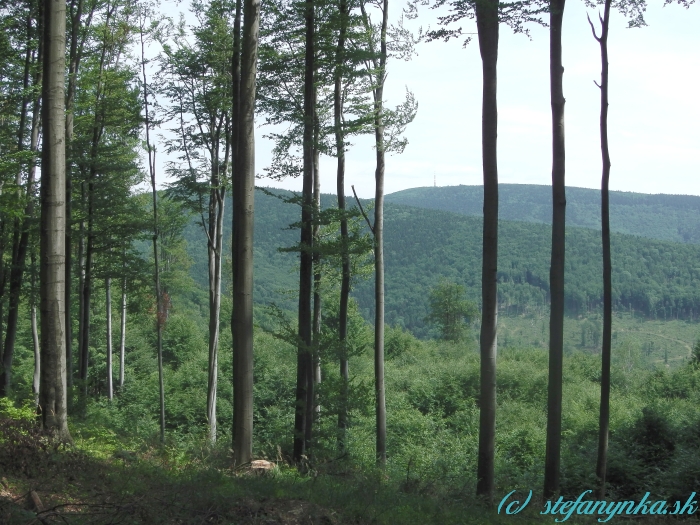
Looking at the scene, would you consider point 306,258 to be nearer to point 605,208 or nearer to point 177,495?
point 605,208

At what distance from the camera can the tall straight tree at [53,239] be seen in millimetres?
7094

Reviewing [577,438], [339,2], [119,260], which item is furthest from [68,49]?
[577,438]

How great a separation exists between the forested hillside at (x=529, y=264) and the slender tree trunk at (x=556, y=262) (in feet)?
322

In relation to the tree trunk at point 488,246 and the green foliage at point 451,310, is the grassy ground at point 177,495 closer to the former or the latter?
the tree trunk at point 488,246

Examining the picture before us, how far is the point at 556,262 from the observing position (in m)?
9.32

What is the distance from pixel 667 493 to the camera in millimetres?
9789

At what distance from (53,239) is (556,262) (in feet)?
24.3

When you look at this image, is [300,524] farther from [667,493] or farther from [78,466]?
[667,493]

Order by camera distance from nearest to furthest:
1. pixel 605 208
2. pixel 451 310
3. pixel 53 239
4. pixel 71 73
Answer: pixel 53 239 → pixel 605 208 → pixel 71 73 → pixel 451 310

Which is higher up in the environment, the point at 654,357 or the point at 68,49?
the point at 68,49

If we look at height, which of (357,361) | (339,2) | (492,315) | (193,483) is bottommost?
(357,361)

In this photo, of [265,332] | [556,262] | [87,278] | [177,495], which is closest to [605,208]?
[556,262]

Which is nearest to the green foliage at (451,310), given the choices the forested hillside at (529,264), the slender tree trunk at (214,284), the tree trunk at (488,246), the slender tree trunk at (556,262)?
the slender tree trunk at (214,284)

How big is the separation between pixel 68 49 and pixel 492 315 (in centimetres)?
1319
